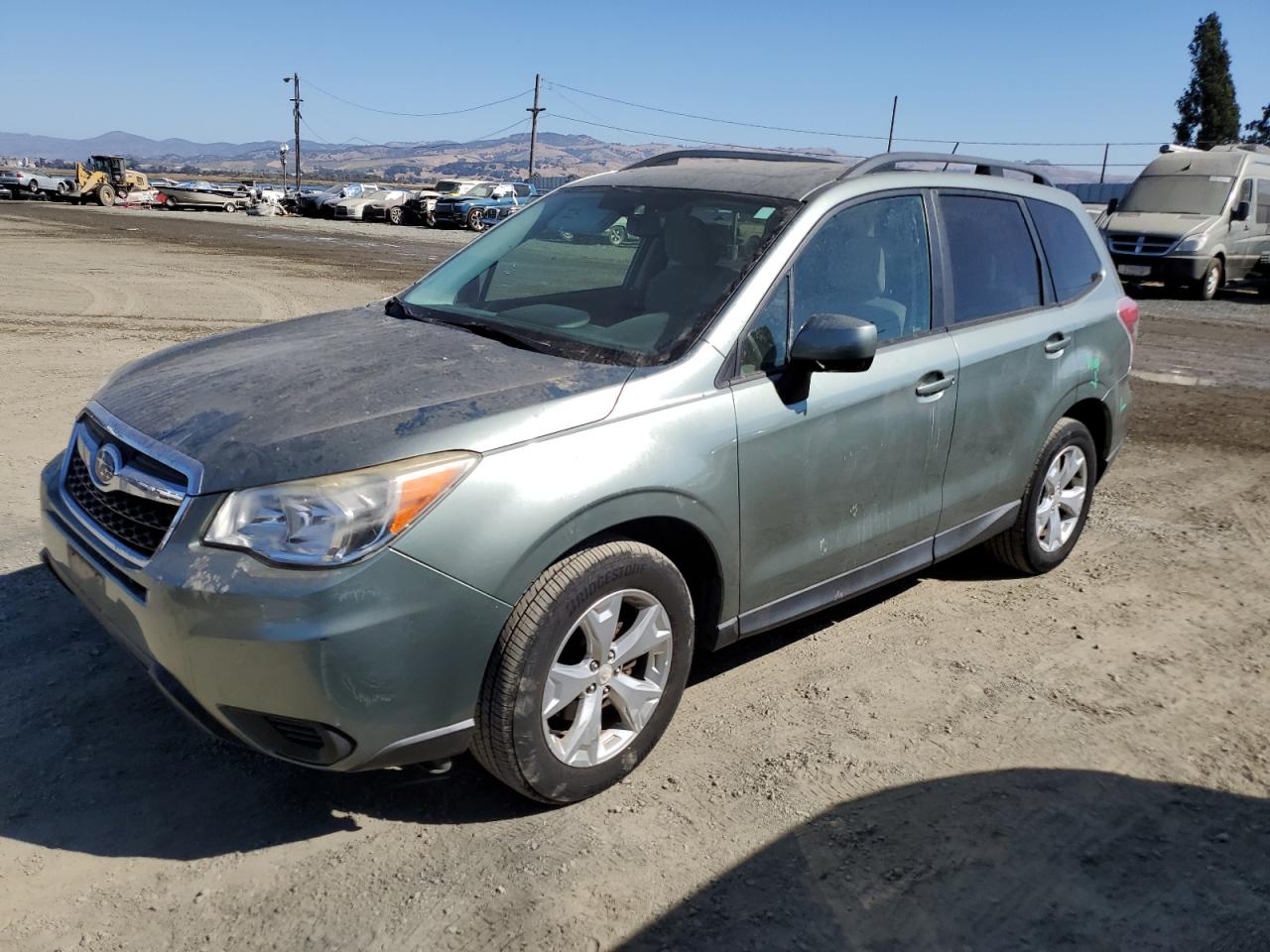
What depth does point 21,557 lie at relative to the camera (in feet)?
15.4

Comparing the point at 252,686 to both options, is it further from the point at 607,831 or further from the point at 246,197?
the point at 246,197

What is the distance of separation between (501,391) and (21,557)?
2.93m

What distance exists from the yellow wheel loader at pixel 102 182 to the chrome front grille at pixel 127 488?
49306 mm

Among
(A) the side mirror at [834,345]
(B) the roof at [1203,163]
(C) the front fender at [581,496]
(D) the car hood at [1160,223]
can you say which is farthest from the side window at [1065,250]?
(B) the roof at [1203,163]

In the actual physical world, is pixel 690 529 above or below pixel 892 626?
above

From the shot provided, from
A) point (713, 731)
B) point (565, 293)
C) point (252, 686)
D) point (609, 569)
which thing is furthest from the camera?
point (565, 293)

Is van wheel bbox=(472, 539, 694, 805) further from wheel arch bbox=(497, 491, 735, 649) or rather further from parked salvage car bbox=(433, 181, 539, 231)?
parked salvage car bbox=(433, 181, 539, 231)

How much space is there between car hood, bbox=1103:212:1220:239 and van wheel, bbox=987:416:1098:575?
14.9m

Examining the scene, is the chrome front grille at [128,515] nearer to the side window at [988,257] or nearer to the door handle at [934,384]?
the door handle at [934,384]

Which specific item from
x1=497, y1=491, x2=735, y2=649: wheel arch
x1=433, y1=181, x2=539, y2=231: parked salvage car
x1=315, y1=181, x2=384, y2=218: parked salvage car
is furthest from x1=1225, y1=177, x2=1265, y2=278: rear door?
x1=315, y1=181, x2=384, y2=218: parked salvage car

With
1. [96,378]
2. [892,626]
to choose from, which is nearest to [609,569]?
[892,626]

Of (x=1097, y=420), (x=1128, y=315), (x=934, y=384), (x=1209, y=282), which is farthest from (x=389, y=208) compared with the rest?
(x=934, y=384)

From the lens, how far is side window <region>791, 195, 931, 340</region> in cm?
365

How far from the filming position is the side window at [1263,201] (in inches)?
738
